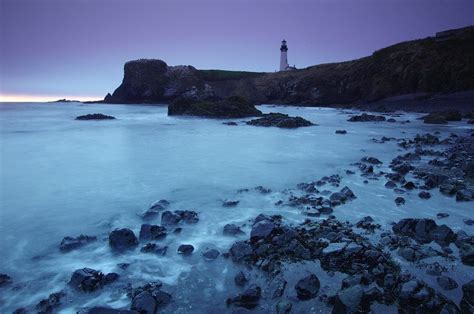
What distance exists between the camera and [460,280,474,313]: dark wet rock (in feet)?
12.2

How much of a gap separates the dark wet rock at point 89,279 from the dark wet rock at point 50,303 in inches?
8.9

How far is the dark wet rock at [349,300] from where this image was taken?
3.69 m

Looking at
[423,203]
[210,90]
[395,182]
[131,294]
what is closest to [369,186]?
[395,182]

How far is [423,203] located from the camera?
7227 millimetres

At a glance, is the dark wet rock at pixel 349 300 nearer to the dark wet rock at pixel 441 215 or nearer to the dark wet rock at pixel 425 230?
the dark wet rock at pixel 425 230

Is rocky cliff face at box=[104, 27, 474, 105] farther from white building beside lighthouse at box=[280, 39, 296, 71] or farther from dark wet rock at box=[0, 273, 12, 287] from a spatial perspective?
dark wet rock at box=[0, 273, 12, 287]

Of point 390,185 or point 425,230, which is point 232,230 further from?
point 390,185

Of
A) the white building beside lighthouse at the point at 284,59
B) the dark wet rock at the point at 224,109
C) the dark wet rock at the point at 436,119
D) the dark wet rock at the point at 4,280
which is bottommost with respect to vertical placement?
the dark wet rock at the point at 4,280

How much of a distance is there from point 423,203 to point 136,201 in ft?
22.2

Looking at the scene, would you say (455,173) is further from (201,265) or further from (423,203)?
(201,265)

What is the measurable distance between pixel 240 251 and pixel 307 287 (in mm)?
1298

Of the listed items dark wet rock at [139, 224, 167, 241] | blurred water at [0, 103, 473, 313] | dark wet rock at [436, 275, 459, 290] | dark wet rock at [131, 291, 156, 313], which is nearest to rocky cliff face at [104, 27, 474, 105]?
blurred water at [0, 103, 473, 313]

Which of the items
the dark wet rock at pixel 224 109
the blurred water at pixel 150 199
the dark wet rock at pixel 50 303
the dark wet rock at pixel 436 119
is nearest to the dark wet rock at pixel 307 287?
the blurred water at pixel 150 199

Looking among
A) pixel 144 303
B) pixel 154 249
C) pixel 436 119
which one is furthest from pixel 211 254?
pixel 436 119
